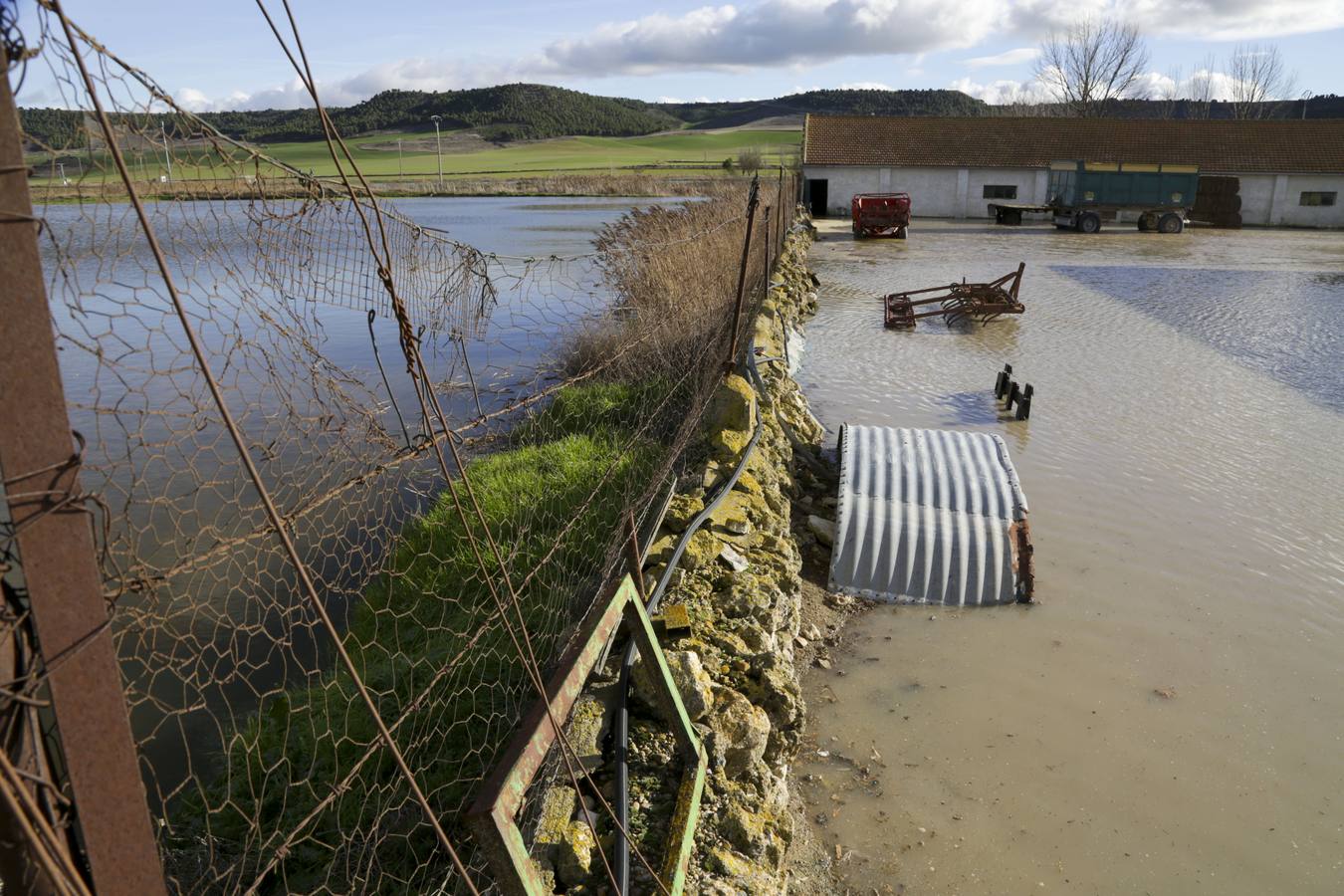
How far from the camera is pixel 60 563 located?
1.48 m

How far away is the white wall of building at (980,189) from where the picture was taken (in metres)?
37.1

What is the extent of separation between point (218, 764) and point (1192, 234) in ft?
116

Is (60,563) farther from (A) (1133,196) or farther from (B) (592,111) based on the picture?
(B) (592,111)

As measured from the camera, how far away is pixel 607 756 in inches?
145

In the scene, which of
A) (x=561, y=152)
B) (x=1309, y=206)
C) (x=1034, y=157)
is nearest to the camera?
(x=1309, y=206)

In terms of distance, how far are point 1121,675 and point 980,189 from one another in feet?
119

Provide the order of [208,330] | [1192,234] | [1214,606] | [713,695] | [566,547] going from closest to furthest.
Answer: [713,695] → [566,547] → [1214,606] → [208,330] → [1192,234]

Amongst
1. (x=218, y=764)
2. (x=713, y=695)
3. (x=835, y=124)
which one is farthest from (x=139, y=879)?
(x=835, y=124)

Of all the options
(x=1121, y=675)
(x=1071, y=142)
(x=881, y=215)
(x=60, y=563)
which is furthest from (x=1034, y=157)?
(x=60, y=563)

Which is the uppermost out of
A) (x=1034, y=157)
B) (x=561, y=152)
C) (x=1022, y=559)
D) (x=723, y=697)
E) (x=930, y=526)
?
(x=561, y=152)

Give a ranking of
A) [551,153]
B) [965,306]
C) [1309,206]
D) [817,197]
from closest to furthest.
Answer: [965,306]
[1309,206]
[817,197]
[551,153]

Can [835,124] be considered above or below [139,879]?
above

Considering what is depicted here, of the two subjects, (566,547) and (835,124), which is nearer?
(566,547)

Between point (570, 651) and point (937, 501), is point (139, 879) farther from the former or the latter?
point (937, 501)
